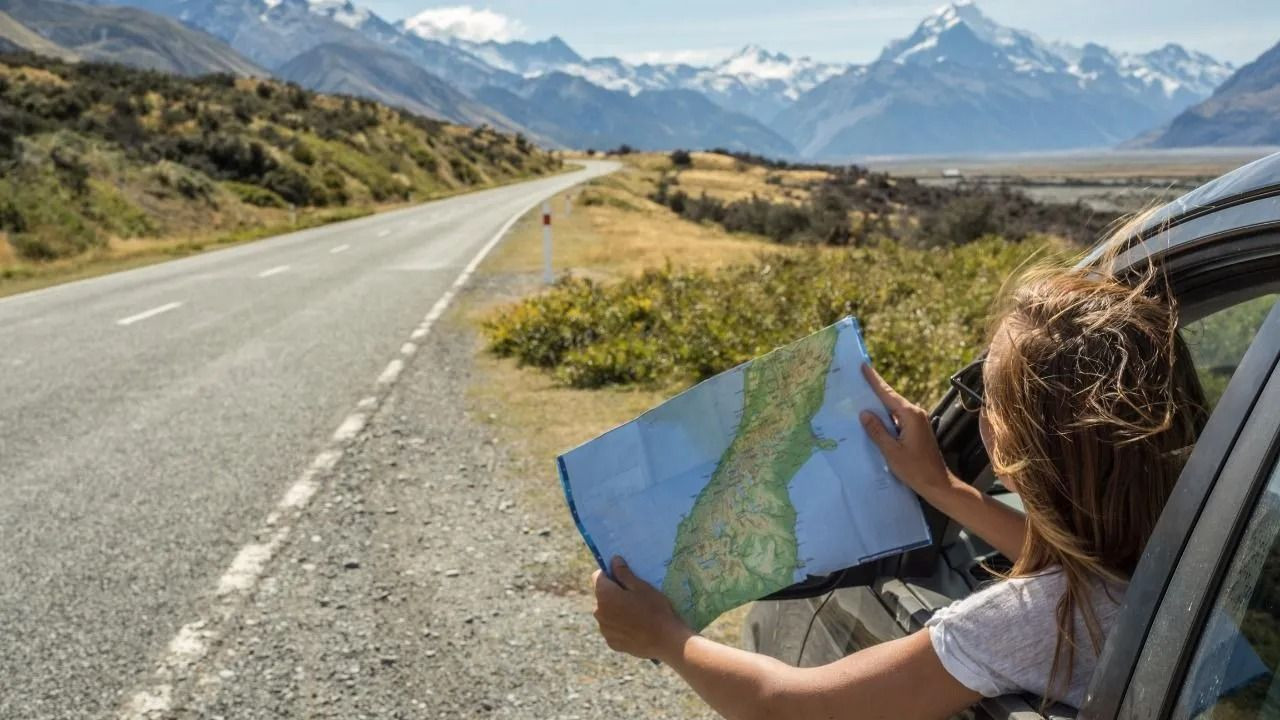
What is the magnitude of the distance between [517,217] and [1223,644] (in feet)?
103

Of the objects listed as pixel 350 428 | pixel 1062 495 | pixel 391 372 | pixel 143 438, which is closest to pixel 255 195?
pixel 391 372

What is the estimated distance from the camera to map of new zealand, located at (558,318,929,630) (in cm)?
184

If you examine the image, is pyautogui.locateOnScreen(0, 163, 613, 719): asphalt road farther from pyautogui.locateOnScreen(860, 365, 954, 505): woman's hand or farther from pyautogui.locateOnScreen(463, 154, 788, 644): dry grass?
pyautogui.locateOnScreen(860, 365, 954, 505): woman's hand

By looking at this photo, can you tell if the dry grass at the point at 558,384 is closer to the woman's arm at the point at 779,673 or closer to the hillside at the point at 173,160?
the woman's arm at the point at 779,673

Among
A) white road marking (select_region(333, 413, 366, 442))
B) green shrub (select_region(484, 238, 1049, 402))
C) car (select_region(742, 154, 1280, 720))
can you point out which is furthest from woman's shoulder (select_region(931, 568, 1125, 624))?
white road marking (select_region(333, 413, 366, 442))

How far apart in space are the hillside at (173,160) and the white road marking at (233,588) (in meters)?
16.3

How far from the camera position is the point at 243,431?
716cm

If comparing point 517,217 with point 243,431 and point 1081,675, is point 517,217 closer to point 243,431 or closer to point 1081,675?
point 243,431

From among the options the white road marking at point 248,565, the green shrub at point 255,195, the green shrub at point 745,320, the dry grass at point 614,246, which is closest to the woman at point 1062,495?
the white road marking at point 248,565

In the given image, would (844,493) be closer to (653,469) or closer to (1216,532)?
(653,469)

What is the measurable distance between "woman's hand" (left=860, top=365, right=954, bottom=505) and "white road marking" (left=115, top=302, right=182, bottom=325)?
12.1 meters

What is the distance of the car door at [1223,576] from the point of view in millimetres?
1192

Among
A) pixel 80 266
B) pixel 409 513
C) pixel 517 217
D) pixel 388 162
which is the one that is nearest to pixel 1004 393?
pixel 409 513

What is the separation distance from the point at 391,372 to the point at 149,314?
5376mm
